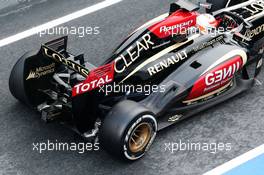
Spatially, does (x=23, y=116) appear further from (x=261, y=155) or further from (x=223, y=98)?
(x=261, y=155)

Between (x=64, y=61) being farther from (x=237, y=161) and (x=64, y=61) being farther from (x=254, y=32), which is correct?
(x=254, y=32)

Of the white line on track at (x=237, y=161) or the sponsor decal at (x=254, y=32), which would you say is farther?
the sponsor decal at (x=254, y=32)

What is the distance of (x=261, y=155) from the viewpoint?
6.83 meters

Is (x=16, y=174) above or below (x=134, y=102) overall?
below

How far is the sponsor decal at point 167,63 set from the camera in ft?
23.5

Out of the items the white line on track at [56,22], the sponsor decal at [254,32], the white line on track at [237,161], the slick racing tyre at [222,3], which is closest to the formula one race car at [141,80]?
the sponsor decal at [254,32]

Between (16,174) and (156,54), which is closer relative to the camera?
(16,174)

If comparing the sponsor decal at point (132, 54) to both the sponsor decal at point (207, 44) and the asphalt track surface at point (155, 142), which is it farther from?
the asphalt track surface at point (155, 142)

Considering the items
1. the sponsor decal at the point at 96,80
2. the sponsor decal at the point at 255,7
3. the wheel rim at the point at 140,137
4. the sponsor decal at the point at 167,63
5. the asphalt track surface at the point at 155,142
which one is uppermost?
the sponsor decal at the point at 96,80

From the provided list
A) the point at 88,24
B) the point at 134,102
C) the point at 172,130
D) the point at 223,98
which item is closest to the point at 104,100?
the point at 134,102

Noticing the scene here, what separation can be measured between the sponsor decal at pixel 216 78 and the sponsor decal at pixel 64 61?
4.95 feet

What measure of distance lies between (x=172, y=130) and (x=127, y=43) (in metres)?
1.30

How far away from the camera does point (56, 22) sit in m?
10.1

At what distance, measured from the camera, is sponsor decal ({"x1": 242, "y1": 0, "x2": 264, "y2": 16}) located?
8.38 meters
